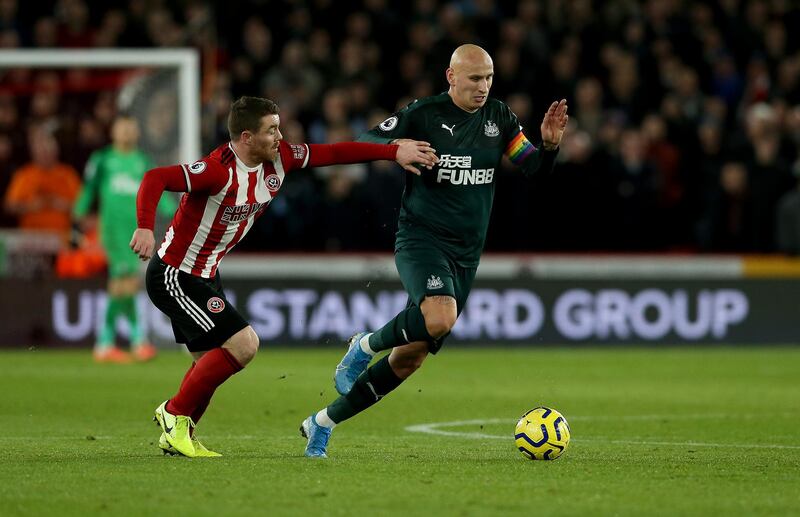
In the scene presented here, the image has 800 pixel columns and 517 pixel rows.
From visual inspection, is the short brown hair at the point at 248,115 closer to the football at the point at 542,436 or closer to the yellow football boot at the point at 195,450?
the yellow football boot at the point at 195,450

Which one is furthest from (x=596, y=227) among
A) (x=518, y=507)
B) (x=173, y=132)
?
(x=518, y=507)

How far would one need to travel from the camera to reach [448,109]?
29.0 ft

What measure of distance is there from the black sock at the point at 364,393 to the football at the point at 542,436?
72 centimetres

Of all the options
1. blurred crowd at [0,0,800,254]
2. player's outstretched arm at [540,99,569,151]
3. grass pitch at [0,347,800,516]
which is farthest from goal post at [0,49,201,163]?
player's outstretched arm at [540,99,569,151]

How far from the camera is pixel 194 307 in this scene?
7977 millimetres

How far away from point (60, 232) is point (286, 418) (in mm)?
7673

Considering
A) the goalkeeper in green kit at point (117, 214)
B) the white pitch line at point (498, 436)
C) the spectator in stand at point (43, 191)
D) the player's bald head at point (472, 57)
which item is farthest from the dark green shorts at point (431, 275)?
the spectator in stand at point (43, 191)

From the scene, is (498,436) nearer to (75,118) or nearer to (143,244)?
(143,244)

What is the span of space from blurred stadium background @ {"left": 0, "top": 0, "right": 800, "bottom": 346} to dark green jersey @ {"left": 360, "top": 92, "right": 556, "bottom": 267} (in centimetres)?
829

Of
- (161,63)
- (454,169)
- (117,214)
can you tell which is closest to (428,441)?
(454,169)

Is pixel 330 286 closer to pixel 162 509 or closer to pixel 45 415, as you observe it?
pixel 45 415

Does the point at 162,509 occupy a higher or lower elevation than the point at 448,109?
lower

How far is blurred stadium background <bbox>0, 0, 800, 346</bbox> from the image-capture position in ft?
56.6

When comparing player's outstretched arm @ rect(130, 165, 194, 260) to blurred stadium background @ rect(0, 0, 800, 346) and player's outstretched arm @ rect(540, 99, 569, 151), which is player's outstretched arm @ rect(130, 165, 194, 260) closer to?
player's outstretched arm @ rect(540, 99, 569, 151)
